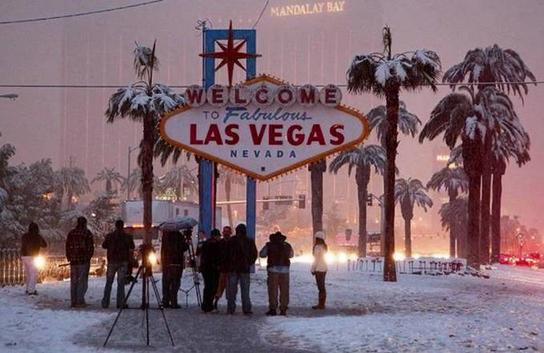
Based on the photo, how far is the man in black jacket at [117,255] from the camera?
17.8m

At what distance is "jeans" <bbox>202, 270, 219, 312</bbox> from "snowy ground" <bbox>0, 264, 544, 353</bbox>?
0.33 metres

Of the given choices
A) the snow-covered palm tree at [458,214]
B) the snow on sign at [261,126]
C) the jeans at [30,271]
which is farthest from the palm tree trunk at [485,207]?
the snow-covered palm tree at [458,214]

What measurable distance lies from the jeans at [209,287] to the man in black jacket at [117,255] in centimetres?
189

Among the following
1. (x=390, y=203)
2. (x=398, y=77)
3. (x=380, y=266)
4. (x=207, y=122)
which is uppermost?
(x=398, y=77)

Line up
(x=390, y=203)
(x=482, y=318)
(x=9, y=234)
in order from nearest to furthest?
(x=482, y=318) → (x=390, y=203) → (x=9, y=234)

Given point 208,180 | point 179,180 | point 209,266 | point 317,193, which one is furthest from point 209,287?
point 179,180

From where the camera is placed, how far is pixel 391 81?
3030cm

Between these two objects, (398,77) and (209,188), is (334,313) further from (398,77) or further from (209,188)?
(398,77)

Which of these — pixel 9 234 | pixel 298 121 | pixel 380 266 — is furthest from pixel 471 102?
pixel 9 234

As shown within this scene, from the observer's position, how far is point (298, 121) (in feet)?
75.6

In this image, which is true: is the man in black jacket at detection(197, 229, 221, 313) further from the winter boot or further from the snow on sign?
the snow on sign

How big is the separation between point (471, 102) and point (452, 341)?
3227cm

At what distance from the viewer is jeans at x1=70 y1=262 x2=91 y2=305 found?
17.8 m

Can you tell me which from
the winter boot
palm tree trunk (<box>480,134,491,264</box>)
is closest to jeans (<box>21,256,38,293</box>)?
the winter boot
